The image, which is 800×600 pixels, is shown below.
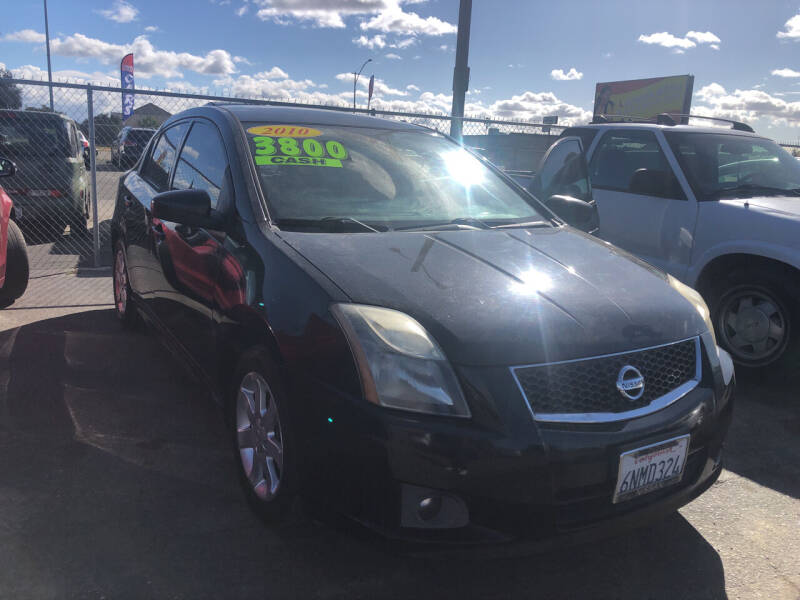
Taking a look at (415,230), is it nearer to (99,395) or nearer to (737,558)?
(737,558)

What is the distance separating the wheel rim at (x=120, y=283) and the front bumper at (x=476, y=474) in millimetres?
3386

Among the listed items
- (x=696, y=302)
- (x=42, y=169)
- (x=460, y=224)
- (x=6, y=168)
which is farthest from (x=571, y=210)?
(x=42, y=169)

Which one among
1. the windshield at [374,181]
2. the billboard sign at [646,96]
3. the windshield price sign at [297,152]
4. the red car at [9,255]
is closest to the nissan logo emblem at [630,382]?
the windshield at [374,181]

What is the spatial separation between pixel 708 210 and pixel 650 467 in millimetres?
3131

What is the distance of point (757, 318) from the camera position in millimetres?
4316

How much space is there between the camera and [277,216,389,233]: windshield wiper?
2732 millimetres

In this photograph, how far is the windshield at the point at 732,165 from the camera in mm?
4832

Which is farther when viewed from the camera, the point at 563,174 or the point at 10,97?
the point at 10,97

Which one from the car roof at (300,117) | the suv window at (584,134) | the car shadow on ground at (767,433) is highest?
the suv window at (584,134)

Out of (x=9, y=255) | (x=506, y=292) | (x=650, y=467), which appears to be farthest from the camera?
(x=9, y=255)

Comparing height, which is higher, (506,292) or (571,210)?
(571,210)

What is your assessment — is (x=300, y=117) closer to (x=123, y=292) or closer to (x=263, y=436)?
(x=263, y=436)

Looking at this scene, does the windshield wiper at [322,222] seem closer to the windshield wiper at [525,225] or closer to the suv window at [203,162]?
the suv window at [203,162]

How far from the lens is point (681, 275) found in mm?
4801
